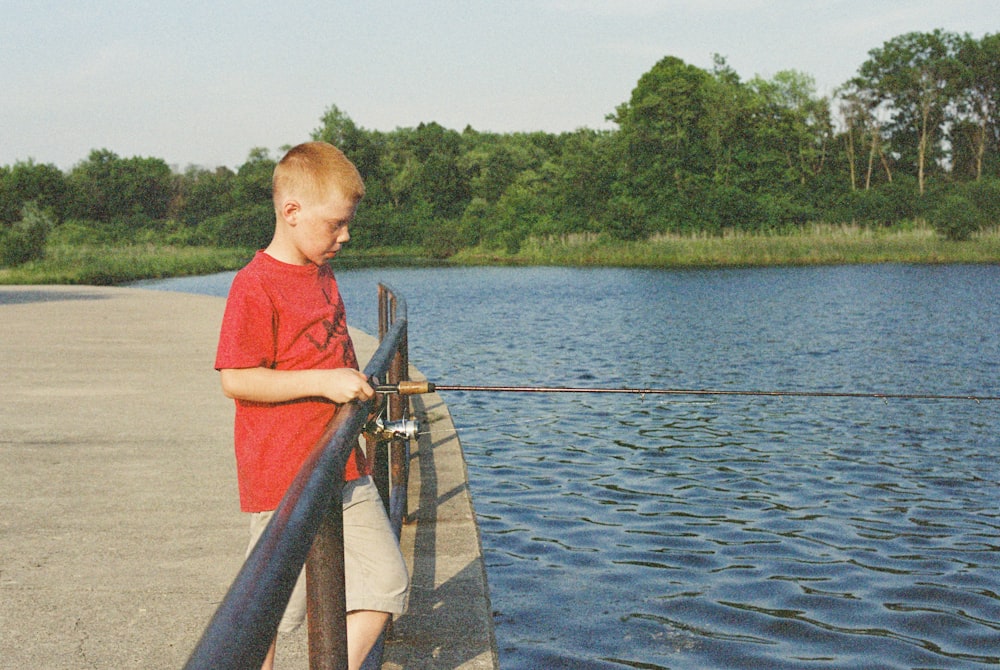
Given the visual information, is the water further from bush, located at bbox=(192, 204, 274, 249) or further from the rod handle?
bush, located at bbox=(192, 204, 274, 249)

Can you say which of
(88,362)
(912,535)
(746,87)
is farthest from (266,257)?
(746,87)

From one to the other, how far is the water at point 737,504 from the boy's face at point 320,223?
3069 millimetres

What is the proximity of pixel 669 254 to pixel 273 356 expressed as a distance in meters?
56.8

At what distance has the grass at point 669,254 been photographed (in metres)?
44.2

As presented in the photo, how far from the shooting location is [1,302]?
22672 millimetres

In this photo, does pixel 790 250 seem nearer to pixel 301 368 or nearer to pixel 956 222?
pixel 956 222

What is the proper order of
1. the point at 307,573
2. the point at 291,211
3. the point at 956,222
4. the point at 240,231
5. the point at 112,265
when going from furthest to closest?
the point at 240,231 < the point at 956,222 < the point at 112,265 < the point at 291,211 < the point at 307,573

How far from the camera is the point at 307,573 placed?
2041mm

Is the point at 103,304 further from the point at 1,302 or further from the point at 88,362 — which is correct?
the point at 88,362

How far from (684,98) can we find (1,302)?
6160cm

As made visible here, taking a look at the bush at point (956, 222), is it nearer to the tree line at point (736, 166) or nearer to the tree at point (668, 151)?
the tree line at point (736, 166)

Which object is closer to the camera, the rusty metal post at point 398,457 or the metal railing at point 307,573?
the metal railing at point 307,573

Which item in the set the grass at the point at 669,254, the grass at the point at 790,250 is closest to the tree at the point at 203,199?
the grass at the point at 669,254

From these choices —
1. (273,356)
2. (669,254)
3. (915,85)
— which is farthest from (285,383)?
(915,85)
